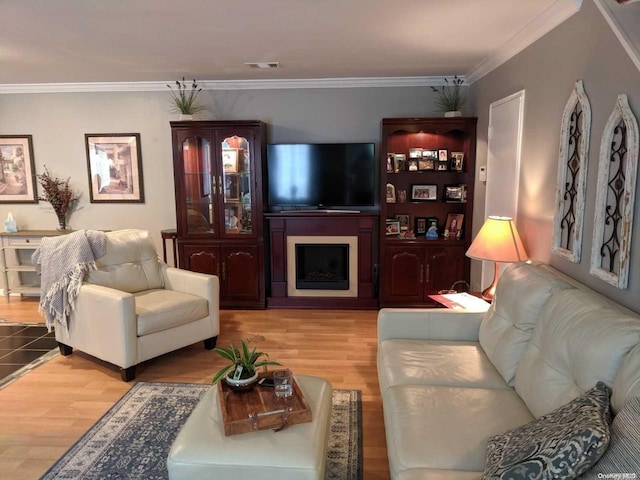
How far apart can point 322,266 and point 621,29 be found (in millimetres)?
3418

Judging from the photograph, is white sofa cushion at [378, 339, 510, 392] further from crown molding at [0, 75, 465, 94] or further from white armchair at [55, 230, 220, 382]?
crown molding at [0, 75, 465, 94]

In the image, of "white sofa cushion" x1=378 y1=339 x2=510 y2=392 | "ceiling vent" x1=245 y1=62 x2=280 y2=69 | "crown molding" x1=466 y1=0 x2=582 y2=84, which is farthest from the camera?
"ceiling vent" x1=245 y1=62 x2=280 y2=69

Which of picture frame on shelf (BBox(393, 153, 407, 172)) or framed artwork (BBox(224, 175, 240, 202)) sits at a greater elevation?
picture frame on shelf (BBox(393, 153, 407, 172))

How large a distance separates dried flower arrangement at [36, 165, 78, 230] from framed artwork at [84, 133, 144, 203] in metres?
0.24

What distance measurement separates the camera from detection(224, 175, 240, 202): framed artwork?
473cm

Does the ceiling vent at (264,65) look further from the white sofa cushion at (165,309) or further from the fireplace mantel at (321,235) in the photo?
the white sofa cushion at (165,309)

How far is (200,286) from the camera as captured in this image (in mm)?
3723

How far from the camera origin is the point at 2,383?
3199 millimetres

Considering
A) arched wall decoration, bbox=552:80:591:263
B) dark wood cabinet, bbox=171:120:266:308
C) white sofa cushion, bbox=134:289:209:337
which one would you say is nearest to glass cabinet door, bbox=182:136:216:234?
dark wood cabinet, bbox=171:120:266:308

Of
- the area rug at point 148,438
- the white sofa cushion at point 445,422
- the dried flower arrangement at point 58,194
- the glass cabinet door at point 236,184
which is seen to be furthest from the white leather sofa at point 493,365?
the dried flower arrangement at point 58,194

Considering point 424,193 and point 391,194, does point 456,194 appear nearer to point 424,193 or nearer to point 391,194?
point 424,193

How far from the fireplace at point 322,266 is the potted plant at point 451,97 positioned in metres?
1.64

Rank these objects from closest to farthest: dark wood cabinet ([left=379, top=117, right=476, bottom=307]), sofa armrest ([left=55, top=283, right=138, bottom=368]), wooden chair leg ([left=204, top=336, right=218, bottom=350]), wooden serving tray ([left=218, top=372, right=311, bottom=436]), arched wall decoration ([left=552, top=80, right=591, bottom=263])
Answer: wooden serving tray ([left=218, top=372, right=311, bottom=436])
arched wall decoration ([left=552, top=80, right=591, bottom=263])
sofa armrest ([left=55, top=283, right=138, bottom=368])
wooden chair leg ([left=204, top=336, right=218, bottom=350])
dark wood cabinet ([left=379, top=117, right=476, bottom=307])

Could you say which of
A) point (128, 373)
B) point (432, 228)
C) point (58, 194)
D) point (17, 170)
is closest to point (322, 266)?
point (432, 228)
